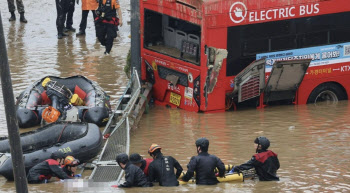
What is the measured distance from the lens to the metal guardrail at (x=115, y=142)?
14086mm

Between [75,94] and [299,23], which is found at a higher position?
[299,23]

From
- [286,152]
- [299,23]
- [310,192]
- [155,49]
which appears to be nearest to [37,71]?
[155,49]

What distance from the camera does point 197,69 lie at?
18.0 meters

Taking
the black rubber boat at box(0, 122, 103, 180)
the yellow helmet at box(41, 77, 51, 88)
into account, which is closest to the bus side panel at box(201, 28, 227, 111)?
the black rubber boat at box(0, 122, 103, 180)

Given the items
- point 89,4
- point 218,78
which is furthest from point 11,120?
point 89,4

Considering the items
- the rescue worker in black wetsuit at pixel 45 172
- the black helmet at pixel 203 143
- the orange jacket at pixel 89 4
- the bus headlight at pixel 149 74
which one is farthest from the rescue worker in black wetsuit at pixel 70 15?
the black helmet at pixel 203 143

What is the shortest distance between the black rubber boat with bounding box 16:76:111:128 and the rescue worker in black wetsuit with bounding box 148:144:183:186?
449 cm

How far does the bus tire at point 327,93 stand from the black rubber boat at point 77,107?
15.0 ft

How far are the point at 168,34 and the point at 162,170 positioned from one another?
23.5ft

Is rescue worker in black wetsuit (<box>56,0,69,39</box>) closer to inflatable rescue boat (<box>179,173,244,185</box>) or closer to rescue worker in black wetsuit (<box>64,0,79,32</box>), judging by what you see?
rescue worker in black wetsuit (<box>64,0,79,32</box>)

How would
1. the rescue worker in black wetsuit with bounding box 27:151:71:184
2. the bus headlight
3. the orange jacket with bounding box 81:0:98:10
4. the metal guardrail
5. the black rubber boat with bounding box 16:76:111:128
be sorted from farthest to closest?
1. the orange jacket with bounding box 81:0:98:10
2. the bus headlight
3. the black rubber boat with bounding box 16:76:111:128
4. the metal guardrail
5. the rescue worker in black wetsuit with bounding box 27:151:71:184

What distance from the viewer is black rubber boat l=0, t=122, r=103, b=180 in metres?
14.5

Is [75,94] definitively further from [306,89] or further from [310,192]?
[310,192]

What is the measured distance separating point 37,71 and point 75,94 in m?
4.60
